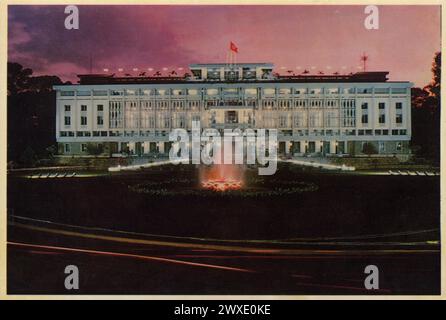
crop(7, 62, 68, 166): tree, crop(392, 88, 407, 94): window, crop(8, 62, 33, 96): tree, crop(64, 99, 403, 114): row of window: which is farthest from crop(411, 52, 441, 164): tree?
crop(8, 62, 33, 96): tree

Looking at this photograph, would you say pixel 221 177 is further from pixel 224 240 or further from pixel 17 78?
pixel 17 78

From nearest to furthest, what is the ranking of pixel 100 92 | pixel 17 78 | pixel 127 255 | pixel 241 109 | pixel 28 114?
pixel 127 255
pixel 17 78
pixel 28 114
pixel 241 109
pixel 100 92

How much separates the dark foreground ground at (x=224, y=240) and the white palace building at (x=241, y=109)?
59cm

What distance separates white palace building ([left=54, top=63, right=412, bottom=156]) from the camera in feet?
18.0

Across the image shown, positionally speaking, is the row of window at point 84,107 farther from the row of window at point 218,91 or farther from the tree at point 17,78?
the tree at point 17,78

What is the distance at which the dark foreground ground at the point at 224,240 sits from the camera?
503 cm

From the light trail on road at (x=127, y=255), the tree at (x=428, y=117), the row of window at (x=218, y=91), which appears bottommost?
the light trail on road at (x=127, y=255)

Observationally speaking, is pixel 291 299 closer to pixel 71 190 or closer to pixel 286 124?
pixel 286 124

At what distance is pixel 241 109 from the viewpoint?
18.1 ft

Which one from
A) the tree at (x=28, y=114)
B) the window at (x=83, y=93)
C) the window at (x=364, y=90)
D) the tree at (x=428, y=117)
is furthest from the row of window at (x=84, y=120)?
the tree at (x=428, y=117)

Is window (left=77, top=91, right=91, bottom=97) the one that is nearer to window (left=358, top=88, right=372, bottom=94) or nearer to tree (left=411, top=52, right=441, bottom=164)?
window (left=358, top=88, right=372, bottom=94)

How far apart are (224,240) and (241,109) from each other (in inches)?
58.2

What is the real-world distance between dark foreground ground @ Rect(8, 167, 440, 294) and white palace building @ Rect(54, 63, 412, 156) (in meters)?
0.59

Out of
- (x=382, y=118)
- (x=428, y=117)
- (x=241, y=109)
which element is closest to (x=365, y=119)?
(x=382, y=118)
